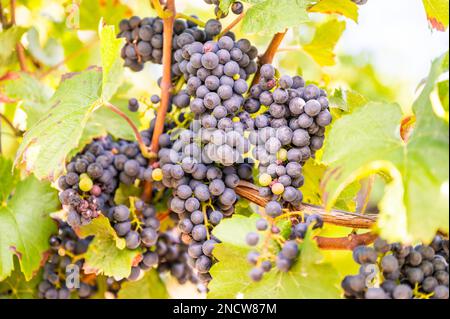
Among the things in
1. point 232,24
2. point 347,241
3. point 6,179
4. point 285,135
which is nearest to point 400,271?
point 347,241

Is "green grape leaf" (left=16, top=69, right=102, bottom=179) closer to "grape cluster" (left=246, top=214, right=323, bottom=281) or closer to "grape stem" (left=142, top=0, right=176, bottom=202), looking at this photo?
"grape stem" (left=142, top=0, right=176, bottom=202)

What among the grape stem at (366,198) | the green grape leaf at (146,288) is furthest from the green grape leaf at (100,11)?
the grape stem at (366,198)

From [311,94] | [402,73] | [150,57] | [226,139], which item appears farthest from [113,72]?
[402,73]

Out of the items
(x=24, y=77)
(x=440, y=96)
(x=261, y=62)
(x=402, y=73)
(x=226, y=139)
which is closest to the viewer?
(x=440, y=96)

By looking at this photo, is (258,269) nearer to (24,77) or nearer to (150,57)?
(150,57)

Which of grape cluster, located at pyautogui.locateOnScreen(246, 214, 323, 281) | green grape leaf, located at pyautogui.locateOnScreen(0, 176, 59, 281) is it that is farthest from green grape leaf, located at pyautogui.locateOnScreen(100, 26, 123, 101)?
grape cluster, located at pyautogui.locateOnScreen(246, 214, 323, 281)

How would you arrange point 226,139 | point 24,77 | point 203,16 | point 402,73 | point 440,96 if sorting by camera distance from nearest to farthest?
point 440,96 < point 226,139 < point 24,77 < point 203,16 < point 402,73
